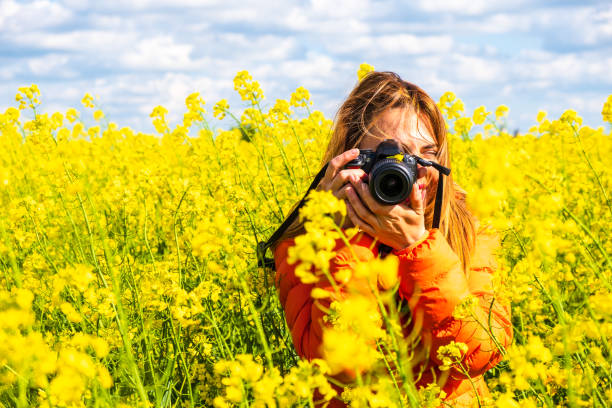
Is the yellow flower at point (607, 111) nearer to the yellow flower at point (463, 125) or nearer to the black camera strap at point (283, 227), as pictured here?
the black camera strap at point (283, 227)

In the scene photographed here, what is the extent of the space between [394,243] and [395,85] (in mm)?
624

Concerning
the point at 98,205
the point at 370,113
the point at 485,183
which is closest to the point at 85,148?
the point at 98,205

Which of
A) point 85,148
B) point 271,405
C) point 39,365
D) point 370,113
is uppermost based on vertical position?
point 85,148

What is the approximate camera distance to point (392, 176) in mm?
1559

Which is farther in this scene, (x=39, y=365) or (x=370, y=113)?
(x=370, y=113)

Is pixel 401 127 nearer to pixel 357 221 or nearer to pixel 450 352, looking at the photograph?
pixel 357 221

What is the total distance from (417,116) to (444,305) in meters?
0.61

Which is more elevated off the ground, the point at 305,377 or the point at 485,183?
the point at 485,183

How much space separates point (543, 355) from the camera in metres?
1.31

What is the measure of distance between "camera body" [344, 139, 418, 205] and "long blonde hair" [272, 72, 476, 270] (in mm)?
261

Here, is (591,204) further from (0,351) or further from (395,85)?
(0,351)

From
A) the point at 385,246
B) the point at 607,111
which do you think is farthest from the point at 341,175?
the point at 607,111

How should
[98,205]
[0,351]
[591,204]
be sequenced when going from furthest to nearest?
[98,205] < [591,204] < [0,351]

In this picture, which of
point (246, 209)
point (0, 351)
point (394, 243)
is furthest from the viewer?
point (246, 209)
